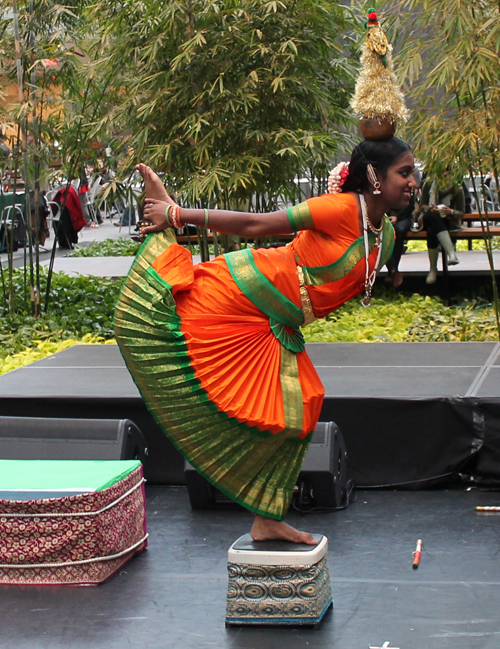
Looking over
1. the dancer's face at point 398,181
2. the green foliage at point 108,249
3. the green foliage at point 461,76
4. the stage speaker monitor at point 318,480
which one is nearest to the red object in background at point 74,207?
the green foliage at point 108,249

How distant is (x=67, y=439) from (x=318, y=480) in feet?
3.12

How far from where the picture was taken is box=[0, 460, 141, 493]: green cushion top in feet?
8.95

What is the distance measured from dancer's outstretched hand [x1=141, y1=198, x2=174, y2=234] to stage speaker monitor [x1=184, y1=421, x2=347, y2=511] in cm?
115

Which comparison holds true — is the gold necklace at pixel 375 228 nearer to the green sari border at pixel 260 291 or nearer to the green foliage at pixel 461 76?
the green sari border at pixel 260 291

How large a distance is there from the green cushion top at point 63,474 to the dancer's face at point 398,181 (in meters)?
1.25

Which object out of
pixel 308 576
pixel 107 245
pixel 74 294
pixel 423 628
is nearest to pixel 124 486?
pixel 308 576

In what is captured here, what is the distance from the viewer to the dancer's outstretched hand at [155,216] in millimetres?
2369

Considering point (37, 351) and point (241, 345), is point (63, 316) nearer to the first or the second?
point (37, 351)

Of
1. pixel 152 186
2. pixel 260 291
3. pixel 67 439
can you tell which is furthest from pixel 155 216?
pixel 67 439

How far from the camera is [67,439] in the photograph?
3229 millimetres

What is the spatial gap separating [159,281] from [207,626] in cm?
95

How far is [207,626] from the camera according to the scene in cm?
236

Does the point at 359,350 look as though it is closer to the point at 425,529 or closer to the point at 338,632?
the point at 425,529

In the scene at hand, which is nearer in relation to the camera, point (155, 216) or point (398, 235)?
point (155, 216)
